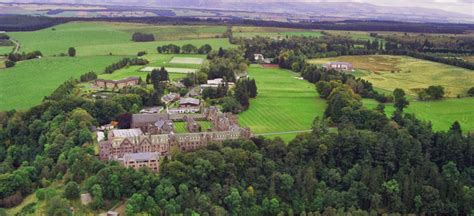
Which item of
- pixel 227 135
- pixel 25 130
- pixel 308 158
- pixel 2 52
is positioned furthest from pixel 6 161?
pixel 2 52

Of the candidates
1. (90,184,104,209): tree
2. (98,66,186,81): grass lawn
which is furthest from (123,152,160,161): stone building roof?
(98,66,186,81): grass lawn

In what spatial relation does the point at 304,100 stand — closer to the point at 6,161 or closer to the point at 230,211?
the point at 230,211

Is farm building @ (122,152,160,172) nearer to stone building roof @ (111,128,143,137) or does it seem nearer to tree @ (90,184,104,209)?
tree @ (90,184,104,209)

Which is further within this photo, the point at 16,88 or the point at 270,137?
the point at 16,88

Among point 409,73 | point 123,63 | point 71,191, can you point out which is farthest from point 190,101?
point 409,73

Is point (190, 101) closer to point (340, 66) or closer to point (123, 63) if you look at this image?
point (123, 63)

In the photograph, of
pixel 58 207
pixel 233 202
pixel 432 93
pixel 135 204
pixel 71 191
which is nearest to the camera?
pixel 58 207
